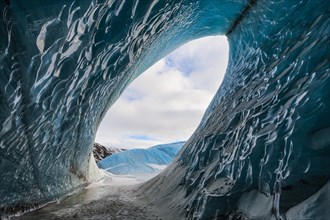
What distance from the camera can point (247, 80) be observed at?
2506mm

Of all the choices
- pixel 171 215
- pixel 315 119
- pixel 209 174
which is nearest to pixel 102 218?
pixel 171 215

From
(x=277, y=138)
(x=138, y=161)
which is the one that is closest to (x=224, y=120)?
(x=277, y=138)

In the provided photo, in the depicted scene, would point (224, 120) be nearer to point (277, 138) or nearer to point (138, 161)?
point (277, 138)

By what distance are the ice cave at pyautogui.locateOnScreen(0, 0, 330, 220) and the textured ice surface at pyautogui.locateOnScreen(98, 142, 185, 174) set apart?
7632mm

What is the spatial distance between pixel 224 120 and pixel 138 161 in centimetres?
901

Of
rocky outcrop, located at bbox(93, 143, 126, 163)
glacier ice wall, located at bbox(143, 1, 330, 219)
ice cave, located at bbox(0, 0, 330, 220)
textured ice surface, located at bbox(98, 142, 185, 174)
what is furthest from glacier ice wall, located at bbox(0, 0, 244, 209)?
rocky outcrop, located at bbox(93, 143, 126, 163)

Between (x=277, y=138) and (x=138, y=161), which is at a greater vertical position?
(x=277, y=138)

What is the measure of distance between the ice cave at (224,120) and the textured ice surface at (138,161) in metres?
7.63

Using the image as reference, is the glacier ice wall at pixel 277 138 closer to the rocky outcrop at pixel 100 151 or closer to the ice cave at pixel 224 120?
the ice cave at pixel 224 120

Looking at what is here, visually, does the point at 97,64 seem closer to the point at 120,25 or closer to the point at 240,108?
the point at 120,25

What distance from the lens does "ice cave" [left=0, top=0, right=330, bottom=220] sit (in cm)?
131

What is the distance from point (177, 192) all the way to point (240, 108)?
1.06 meters

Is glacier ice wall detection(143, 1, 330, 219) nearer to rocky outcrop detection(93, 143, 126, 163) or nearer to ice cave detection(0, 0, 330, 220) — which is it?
ice cave detection(0, 0, 330, 220)

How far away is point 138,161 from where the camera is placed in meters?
11.1
